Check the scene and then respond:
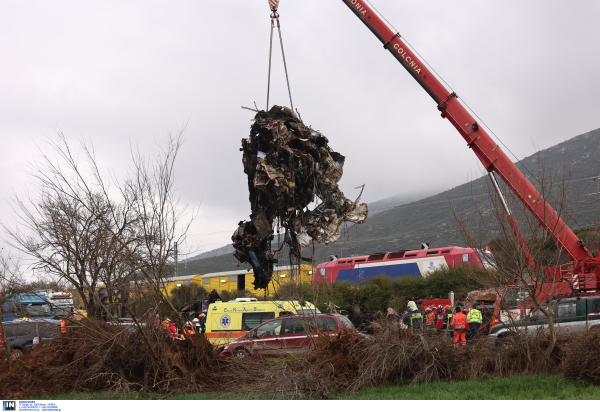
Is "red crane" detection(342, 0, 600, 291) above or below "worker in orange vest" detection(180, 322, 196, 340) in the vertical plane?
above

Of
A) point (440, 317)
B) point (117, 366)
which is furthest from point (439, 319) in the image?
point (117, 366)

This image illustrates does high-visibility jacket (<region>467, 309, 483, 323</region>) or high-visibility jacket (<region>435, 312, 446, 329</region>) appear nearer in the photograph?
high-visibility jacket (<region>467, 309, 483, 323</region>)

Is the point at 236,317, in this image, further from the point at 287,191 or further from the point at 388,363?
the point at 287,191

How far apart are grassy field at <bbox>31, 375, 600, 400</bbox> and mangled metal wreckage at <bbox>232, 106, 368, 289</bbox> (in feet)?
8.50

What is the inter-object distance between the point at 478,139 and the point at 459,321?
16.7ft

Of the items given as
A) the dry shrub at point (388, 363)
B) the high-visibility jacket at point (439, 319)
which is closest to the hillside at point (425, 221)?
the high-visibility jacket at point (439, 319)

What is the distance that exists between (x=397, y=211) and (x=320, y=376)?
130 metres

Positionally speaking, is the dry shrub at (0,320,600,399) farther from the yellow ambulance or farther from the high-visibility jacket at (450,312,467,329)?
the yellow ambulance

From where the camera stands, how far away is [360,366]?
8.77 m

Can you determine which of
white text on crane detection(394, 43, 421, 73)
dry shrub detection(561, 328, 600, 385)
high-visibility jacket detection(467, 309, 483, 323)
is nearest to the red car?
high-visibility jacket detection(467, 309, 483, 323)

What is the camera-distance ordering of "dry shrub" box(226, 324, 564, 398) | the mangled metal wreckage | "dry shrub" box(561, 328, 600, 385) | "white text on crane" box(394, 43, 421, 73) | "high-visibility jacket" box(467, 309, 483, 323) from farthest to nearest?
"white text on crane" box(394, 43, 421, 73) → "high-visibility jacket" box(467, 309, 483, 323) → "dry shrub" box(226, 324, 564, 398) → the mangled metal wreckage → "dry shrub" box(561, 328, 600, 385)

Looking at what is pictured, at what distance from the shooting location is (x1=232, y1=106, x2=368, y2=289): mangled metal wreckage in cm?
813

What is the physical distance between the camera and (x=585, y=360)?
24.8 feet

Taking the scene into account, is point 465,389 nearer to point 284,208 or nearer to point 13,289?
point 284,208
